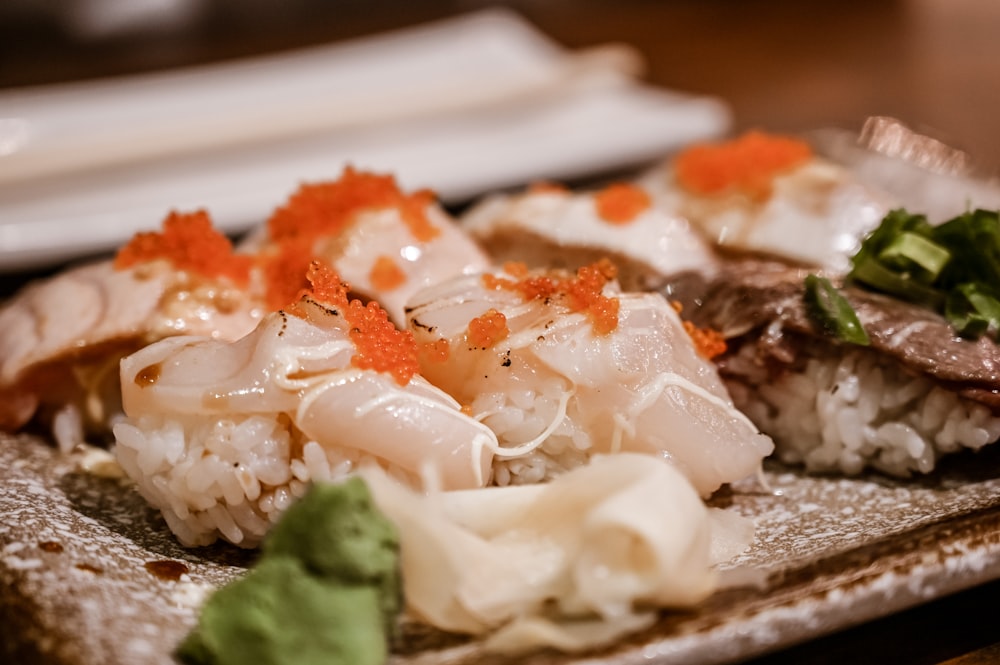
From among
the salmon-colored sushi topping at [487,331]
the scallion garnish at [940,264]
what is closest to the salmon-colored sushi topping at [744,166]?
the scallion garnish at [940,264]

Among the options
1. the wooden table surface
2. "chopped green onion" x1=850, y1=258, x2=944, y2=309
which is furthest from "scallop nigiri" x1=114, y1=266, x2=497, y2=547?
the wooden table surface

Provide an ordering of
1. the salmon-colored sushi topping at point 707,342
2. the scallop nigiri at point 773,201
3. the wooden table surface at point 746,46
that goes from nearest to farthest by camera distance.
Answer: the salmon-colored sushi topping at point 707,342 < the scallop nigiri at point 773,201 < the wooden table surface at point 746,46

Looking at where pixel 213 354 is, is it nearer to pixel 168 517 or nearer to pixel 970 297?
pixel 168 517

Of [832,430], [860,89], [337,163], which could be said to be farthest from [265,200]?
[860,89]

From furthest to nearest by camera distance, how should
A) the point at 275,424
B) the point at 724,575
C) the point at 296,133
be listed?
the point at 296,133 → the point at 275,424 → the point at 724,575

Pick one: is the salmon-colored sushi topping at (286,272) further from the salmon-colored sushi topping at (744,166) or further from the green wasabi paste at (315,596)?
the salmon-colored sushi topping at (744,166)

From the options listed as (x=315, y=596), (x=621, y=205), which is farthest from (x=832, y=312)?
(x=315, y=596)

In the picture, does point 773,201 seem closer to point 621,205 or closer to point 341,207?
point 621,205
